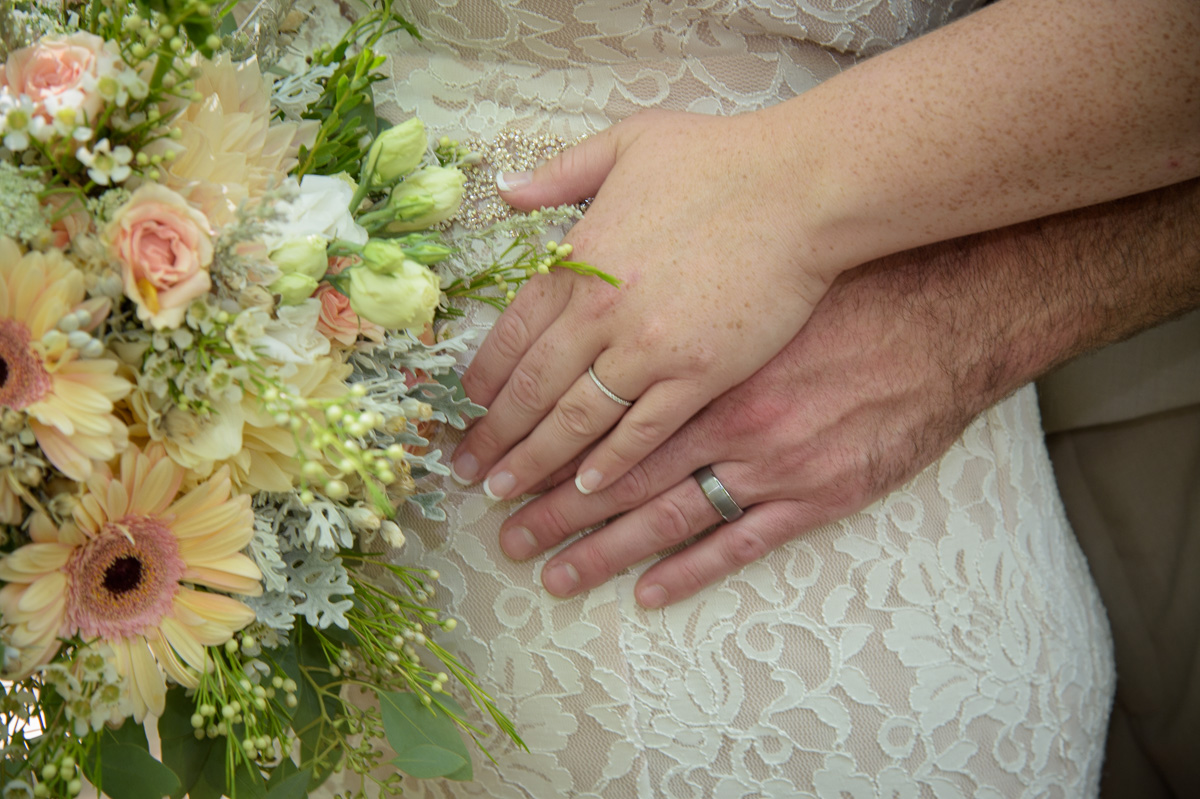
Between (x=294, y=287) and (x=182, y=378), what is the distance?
11cm

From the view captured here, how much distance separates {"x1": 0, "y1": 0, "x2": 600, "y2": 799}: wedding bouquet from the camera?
0.55 metres

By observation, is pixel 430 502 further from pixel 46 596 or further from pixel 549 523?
pixel 46 596

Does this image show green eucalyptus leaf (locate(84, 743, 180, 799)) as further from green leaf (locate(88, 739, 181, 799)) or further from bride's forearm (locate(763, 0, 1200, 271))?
bride's forearm (locate(763, 0, 1200, 271))

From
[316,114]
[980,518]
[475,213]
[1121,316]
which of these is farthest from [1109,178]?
[316,114]

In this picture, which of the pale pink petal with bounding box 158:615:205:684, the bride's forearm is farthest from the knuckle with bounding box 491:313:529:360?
the pale pink petal with bounding box 158:615:205:684

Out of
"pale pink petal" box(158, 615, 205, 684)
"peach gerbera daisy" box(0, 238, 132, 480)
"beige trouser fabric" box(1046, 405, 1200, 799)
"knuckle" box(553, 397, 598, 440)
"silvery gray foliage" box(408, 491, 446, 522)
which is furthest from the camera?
"beige trouser fabric" box(1046, 405, 1200, 799)

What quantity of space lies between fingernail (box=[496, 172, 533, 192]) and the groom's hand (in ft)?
1.16

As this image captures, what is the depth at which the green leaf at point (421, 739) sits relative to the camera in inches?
28.0

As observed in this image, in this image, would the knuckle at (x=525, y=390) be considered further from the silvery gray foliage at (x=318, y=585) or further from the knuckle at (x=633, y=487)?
the silvery gray foliage at (x=318, y=585)

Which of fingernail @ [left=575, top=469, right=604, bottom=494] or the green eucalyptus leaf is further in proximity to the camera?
fingernail @ [left=575, top=469, right=604, bottom=494]

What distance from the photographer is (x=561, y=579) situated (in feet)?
3.10

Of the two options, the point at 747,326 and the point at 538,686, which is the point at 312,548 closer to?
the point at 538,686

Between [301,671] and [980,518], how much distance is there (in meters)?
0.87

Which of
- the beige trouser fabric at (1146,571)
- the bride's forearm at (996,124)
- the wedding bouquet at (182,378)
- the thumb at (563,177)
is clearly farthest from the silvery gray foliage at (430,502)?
the beige trouser fabric at (1146,571)
